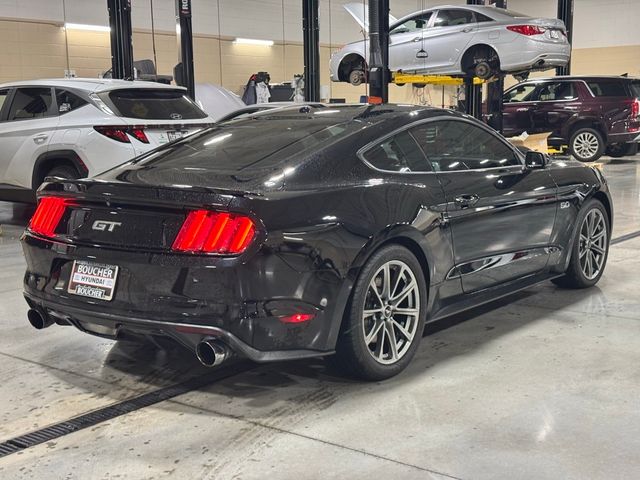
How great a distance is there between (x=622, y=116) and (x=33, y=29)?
459 inches

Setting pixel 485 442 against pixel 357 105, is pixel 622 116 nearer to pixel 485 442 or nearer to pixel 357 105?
pixel 357 105

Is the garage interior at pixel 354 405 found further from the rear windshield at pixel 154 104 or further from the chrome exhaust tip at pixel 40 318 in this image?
the rear windshield at pixel 154 104

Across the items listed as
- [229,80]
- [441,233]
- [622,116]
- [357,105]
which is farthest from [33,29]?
[441,233]

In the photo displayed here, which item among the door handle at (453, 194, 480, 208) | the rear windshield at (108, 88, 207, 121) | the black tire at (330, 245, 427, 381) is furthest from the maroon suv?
the black tire at (330, 245, 427, 381)

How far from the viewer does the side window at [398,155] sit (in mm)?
3709

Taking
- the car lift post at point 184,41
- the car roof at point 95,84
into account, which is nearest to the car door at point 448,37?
→ the car lift post at point 184,41

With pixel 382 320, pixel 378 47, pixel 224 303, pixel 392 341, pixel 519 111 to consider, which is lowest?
pixel 392 341

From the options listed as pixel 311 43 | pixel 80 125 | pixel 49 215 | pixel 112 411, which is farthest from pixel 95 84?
pixel 311 43

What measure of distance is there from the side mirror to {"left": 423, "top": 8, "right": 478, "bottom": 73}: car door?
7.18 metres

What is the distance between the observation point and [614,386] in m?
3.46

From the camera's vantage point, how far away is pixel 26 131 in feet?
27.5

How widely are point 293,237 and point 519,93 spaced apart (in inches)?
546

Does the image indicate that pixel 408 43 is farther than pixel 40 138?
Yes

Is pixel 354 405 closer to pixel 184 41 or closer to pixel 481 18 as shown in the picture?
pixel 481 18
